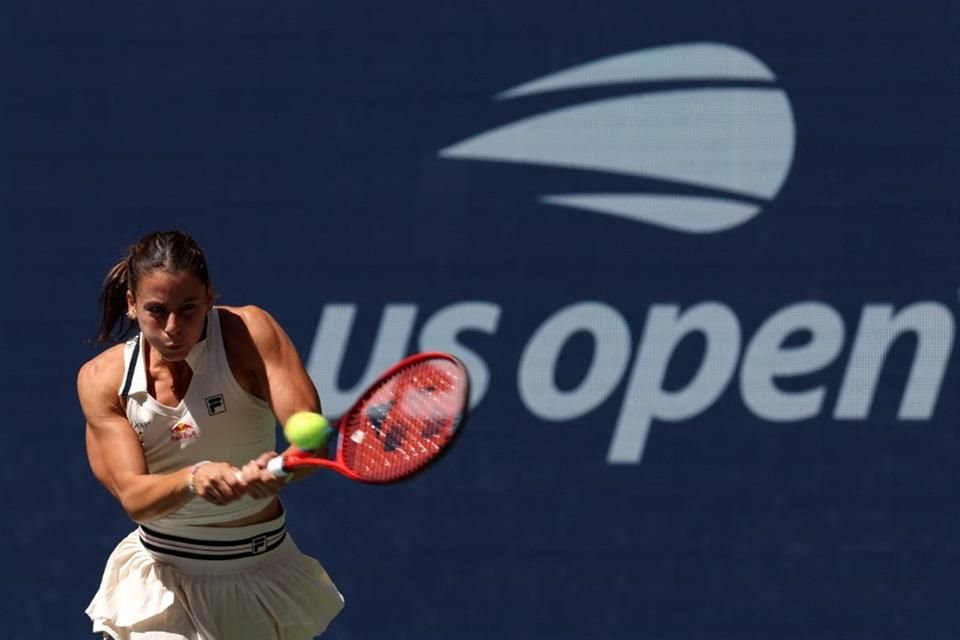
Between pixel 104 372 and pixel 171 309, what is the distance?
33 cm

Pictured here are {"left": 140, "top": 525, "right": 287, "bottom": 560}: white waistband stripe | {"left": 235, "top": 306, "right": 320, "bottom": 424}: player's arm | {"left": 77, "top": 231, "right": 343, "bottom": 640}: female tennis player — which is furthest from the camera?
{"left": 140, "top": 525, "right": 287, "bottom": 560}: white waistband stripe

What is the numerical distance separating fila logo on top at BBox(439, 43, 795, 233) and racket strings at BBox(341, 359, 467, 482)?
1.98 m

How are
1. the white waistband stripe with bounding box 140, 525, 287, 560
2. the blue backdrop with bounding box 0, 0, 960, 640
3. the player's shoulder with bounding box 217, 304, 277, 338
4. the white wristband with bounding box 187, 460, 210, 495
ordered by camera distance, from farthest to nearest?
1. the blue backdrop with bounding box 0, 0, 960, 640
2. the white waistband stripe with bounding box 140, 525, 287, 560
3. the player's shoulder with bounding box 217, 304, 277, 338
4. the white wristband with bounding box 187, 460, 210, 495

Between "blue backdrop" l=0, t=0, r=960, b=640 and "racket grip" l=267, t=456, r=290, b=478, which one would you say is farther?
"blue backdrop" l=0, t=0, r=960, b=640

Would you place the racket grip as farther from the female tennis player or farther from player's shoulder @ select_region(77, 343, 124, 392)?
player's shoulder @ select_region(77, 343, 124, 392)

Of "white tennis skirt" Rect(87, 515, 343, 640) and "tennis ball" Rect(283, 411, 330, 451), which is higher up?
"tennis ball" Rect(283, 411, 330, 451)

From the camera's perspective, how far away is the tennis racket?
383cm

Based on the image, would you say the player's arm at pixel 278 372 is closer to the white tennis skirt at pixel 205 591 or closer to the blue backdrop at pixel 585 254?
the white tennis skirt at pixel 205 591

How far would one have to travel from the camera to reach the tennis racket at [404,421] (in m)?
3.83

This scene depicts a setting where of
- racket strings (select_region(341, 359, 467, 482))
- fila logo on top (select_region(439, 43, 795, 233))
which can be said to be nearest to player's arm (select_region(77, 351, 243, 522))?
racket strings (select_region(341, 359, 467, 482))

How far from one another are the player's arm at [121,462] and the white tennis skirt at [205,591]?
255 mm

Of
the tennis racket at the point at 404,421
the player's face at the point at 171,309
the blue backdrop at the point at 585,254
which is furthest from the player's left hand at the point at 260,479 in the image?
the blue backdrop at the point at 585,254

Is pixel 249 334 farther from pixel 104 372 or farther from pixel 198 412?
pixel 104 372

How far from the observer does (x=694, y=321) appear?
5.90 meters
